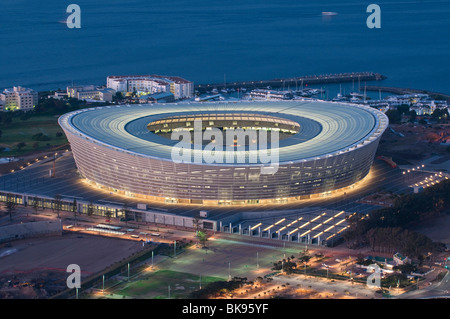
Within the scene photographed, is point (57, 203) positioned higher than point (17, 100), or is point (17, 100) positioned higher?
point (17, 100)

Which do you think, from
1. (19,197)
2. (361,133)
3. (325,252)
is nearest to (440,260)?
(325,252)

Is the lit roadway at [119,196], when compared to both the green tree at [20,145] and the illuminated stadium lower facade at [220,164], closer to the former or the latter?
the illuminated stadium lower facade at [220,164]

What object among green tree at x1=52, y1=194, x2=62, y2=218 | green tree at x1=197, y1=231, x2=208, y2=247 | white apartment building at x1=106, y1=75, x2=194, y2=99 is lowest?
green tree at x1=197, y1=231, x2=208, y2=247

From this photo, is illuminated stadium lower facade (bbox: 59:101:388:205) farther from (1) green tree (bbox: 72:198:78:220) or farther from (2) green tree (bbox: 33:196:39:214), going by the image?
(2) green tree (bbox: 33:196:39:214)

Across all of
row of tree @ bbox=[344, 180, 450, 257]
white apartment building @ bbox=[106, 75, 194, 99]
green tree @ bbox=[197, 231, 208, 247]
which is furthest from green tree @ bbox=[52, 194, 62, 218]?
white apartment building @ bbox=[106, 75, 194, 99]

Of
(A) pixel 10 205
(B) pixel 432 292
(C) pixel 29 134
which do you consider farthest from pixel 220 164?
(C) pixel 29 134

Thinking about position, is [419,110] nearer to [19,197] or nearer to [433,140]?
[433,140]

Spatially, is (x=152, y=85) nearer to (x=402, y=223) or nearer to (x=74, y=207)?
(x=74, y=207)
